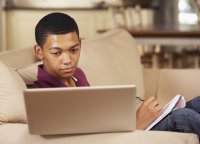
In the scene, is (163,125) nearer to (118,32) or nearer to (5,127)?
(5,127)

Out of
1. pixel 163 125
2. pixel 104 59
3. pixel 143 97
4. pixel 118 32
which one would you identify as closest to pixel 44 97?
pixel 163 125

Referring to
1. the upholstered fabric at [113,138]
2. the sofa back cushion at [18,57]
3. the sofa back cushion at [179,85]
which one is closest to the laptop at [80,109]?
the upholstered fabric at [113,138]

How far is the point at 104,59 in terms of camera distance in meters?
2.38

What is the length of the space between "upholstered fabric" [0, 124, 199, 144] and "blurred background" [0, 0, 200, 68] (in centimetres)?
236

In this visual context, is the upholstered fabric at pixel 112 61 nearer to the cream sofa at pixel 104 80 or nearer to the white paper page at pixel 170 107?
Result: the cream sofa at pixel 104 80

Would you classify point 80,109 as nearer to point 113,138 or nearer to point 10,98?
point 113,138

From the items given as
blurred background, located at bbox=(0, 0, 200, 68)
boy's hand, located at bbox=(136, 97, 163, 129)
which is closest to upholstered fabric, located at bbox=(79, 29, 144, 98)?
boy's hand, located at bbox=(136, 97, 163, 129)

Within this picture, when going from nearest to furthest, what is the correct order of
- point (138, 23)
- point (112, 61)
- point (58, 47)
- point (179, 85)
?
point (58, 47) → point (112, 61) → point (179, 85) → point (138, 23)

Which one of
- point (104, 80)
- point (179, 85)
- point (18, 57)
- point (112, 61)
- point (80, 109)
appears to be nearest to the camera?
point (80, 109)

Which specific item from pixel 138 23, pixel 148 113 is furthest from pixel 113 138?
pixel 138 23

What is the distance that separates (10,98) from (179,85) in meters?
1.16

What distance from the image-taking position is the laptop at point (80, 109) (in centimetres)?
139

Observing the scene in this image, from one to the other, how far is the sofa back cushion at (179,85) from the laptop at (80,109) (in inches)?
43.3

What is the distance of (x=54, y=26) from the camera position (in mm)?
1637
